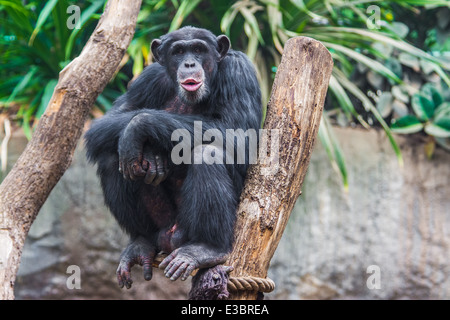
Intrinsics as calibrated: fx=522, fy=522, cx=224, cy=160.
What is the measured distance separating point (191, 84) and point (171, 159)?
0.39 meters

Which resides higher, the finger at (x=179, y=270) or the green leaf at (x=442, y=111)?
the green leaf at (x=442, y=111)

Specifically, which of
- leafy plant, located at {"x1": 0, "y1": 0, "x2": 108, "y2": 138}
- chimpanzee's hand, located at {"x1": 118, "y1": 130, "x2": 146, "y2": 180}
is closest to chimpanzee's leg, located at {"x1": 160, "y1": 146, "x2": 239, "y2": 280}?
chimpanzee's hand, located at {"x1": 118, "y1": 130, "x2": 146, "y2": 180}

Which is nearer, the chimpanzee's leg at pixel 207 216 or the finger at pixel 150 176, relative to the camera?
the chimpanzee's leg at pixel 207 216

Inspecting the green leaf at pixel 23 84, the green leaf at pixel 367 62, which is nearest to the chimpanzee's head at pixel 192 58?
the green leaf at pixel 367 62

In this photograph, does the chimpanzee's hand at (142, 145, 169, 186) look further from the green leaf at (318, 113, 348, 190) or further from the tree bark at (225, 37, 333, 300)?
the green leaf at (318, 113, 348, 190)

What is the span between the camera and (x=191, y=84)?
2555 millimetres

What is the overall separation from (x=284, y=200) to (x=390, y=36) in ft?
9.34

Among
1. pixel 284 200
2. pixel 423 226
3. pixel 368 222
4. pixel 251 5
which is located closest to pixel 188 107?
pixel 284 200

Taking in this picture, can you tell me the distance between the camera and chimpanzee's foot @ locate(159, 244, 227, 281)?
219cm

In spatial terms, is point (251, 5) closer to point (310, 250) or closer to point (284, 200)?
point (310, 250)

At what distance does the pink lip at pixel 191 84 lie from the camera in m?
2.54

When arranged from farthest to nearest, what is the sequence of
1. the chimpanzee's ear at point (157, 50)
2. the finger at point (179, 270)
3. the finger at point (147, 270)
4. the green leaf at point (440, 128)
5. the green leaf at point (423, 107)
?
the green leaf at point (423, 107)
the green leaf at point (440, 128)
the chimpanzee's ear at point (157, 50)
the finger at point (147, 270)
the finger at point (179, 270)

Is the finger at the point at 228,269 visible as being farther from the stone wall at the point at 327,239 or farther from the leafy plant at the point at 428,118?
the leafy plant at the point at 428,118

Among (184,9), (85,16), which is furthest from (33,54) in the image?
(184,9)
